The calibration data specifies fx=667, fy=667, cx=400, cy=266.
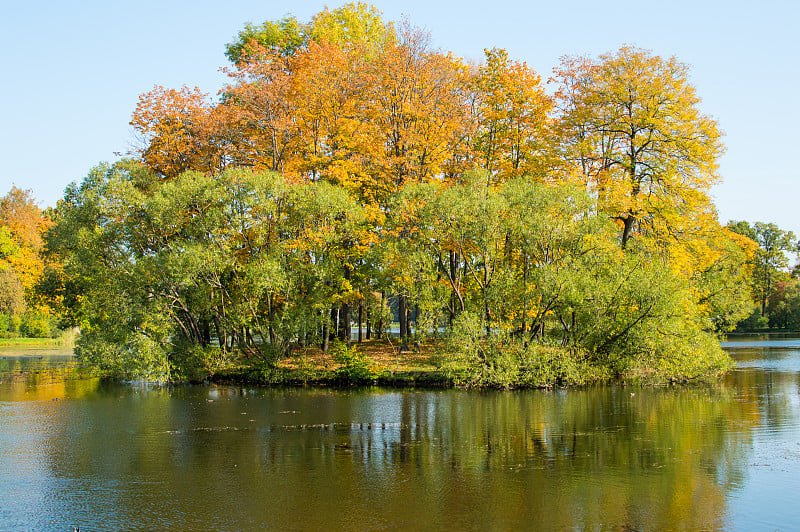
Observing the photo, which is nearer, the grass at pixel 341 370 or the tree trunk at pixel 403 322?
the grass at pixel 341 370

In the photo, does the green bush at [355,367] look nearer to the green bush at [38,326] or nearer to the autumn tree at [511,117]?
the autumn tree at [511,117]

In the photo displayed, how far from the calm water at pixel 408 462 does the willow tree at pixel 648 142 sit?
10.7 m

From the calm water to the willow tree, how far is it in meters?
10.7

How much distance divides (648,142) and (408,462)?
25.0 meters

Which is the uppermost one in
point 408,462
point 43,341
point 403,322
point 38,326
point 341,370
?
point 403,322

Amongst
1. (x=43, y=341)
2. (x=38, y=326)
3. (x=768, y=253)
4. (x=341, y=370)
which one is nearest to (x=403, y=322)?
(x=341, y=370)

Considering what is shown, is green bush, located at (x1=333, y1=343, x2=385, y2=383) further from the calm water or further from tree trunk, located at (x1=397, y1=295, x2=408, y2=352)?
the calm water

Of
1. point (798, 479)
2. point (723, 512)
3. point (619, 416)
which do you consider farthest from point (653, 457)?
point (619, 416)

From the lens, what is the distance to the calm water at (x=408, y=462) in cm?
1205

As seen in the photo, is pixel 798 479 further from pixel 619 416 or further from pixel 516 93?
pixel 516 93

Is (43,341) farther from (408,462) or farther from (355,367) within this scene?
(408,462)

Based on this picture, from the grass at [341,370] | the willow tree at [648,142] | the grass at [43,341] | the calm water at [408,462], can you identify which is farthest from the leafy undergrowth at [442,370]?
the grass at [43,341]

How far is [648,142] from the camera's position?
34500mm

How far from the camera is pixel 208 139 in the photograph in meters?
38.3
